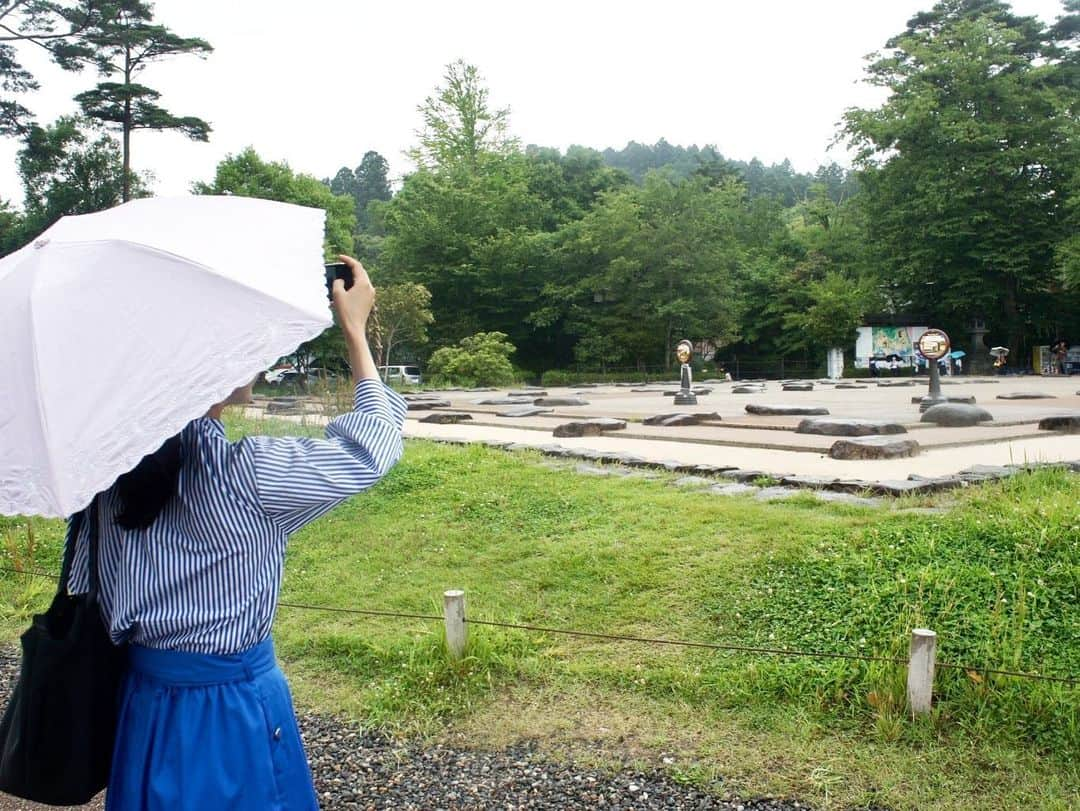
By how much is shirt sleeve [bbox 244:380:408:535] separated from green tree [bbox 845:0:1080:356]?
1274 inches

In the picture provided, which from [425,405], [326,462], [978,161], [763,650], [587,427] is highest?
[978,161]

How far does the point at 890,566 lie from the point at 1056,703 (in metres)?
1.10

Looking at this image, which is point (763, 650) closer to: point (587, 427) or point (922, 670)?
point (922, 670)

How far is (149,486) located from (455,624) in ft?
7.62

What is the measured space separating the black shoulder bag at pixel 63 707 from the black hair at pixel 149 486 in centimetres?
14

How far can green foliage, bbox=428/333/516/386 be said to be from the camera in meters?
28.5

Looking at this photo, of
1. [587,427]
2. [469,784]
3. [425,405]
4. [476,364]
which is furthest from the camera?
[476,364]

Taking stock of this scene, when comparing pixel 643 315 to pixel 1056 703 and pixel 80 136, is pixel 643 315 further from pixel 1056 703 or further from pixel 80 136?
pixel 1056 703

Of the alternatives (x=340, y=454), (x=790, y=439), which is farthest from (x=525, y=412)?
(x=340, y=454)

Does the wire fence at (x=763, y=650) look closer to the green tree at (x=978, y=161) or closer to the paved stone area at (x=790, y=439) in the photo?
the paved stone area at (x=790, y=439)

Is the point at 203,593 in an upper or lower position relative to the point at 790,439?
upper

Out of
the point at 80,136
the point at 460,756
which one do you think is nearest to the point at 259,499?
the point at 460,756

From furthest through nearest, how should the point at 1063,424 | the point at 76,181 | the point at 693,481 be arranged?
the point at 76,181 → the point at 1063,424 → the point at 693,481

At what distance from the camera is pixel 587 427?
10406mm
